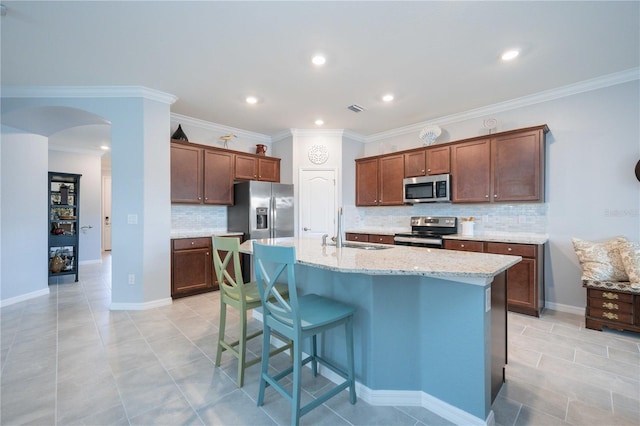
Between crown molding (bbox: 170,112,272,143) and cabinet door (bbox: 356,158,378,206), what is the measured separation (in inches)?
73.6

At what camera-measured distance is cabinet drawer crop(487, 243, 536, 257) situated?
3168mm

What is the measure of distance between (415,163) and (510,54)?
1.99 m

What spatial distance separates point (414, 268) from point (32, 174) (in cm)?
514

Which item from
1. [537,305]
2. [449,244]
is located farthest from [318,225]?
[537,305]

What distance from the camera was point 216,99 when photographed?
376 centimetres

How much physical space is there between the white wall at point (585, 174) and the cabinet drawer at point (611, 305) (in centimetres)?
51

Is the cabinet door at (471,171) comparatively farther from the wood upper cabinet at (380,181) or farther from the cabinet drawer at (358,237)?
the cabinet drawer at (358,237)

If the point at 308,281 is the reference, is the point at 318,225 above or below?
above

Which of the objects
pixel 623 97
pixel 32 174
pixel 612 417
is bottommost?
pixel 612 417

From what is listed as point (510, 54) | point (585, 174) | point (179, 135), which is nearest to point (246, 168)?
point (179, 135)

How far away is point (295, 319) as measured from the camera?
152 cm

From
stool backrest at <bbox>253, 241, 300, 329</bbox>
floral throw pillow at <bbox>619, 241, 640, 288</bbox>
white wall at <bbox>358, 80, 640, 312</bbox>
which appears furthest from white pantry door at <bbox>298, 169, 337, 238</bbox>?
floral throw pillow at <bbox>619, 241, 640, 288</bbox>

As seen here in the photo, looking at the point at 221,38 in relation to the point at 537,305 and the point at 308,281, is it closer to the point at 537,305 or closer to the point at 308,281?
the point at 308,281

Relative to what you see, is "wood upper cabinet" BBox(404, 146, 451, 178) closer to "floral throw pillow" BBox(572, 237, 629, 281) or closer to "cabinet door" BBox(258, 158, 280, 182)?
"floral throw pillow" BBox(572, 237, 629, 281)
